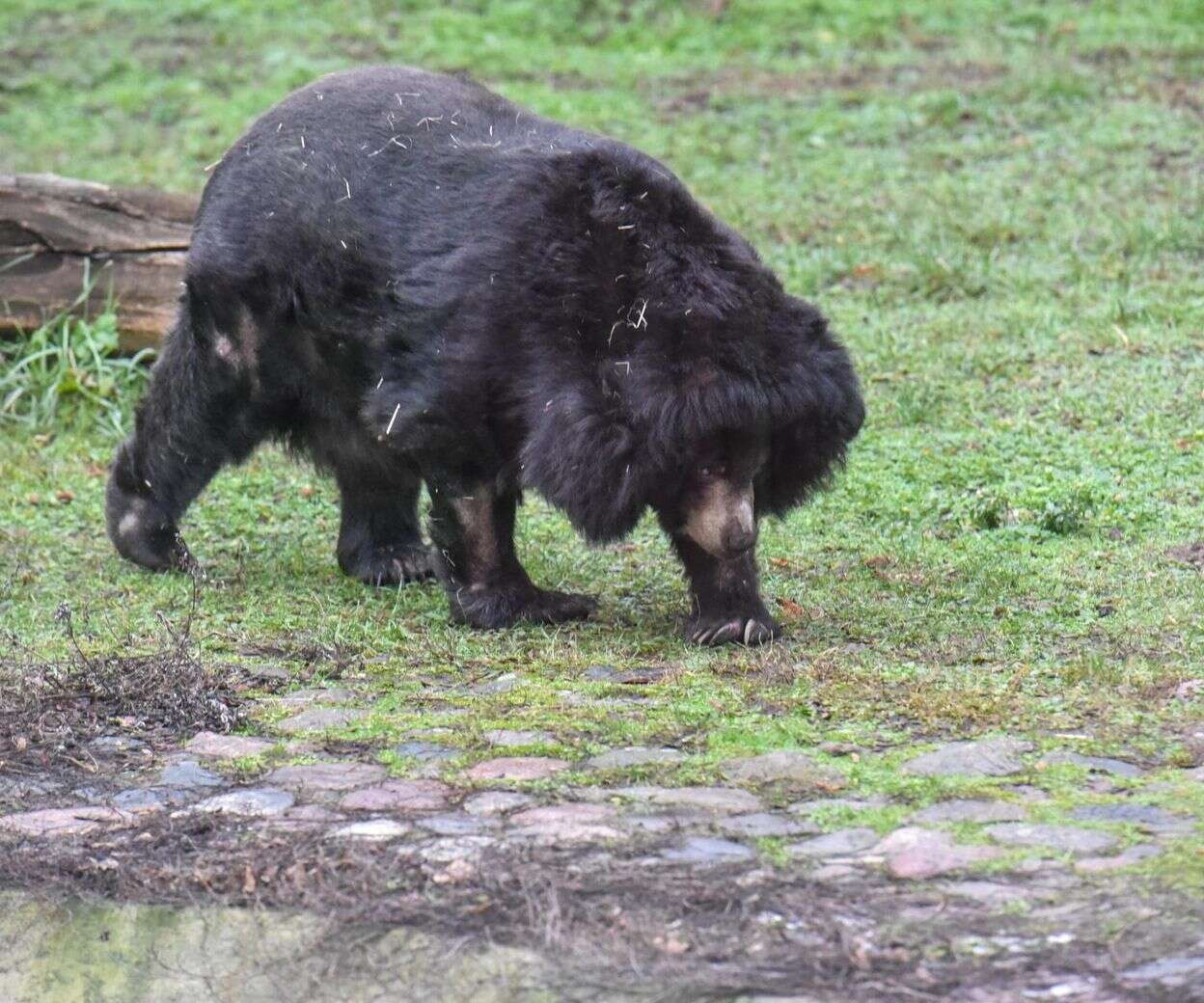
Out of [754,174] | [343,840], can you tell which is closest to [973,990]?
[343,840]

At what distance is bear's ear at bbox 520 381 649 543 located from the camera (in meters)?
4.99

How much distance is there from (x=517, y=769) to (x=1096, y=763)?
1.24m

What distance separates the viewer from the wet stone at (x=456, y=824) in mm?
3586

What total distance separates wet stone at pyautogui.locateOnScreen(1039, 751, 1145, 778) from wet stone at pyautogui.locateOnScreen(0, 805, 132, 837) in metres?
1.95

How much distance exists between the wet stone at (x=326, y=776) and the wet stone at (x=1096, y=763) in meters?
1.45

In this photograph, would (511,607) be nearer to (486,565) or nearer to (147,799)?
(486,565)

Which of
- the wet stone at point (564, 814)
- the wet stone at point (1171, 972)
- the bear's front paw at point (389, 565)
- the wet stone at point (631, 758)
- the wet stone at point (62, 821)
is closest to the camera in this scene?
the wet stone at point (1171, 972)

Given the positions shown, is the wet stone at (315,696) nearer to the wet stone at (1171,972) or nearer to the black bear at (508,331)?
the black bear at (508,331)

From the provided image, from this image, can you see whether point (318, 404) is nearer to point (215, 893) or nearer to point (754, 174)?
point (215, 893)

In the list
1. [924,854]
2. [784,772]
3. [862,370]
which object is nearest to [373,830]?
[784,772]

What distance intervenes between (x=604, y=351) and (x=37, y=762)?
1.89 m

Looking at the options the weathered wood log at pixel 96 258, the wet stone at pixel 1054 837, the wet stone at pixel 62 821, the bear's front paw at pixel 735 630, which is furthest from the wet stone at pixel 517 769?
the weathered wood log at pixel 96 258

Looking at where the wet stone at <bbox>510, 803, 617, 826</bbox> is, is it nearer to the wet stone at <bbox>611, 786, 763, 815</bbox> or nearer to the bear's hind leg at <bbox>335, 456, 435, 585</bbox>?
the wet stone at <bbox>611, 786, 763, 815</bbox>

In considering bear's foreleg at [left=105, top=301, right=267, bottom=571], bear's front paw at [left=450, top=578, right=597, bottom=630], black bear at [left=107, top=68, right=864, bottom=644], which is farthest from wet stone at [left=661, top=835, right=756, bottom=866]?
bear's foreleg at [left=105, top=301, right=267, bottom=571]
